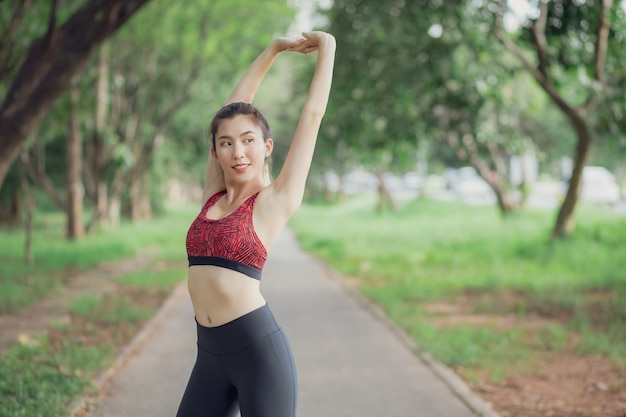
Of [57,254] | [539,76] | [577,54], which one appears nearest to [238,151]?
[577,54]

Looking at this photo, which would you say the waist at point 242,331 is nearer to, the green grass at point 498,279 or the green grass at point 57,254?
the green grass at point 498,279

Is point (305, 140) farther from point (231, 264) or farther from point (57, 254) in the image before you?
point (57, 254)

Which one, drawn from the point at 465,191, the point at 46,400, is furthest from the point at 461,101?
the point at 465,191

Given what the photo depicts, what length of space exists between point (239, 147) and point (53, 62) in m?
5.90

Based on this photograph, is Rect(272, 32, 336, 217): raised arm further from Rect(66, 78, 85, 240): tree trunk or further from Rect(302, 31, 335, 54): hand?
Rect(66, 78, 85, 240): tree trunk

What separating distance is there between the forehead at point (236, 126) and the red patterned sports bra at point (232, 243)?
277 millimetres

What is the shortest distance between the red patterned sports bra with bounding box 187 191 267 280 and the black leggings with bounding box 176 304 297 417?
19 centimetres

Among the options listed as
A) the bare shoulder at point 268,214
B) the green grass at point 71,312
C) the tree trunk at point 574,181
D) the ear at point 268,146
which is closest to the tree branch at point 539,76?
the tree trunk at point 574,181

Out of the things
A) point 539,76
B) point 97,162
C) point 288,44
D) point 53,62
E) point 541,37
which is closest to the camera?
point 288,44

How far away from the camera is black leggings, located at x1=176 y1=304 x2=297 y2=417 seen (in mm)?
2766

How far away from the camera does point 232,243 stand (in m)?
2.78

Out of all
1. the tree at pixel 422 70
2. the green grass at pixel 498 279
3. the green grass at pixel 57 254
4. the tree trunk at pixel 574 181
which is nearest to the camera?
the green grass at pixel 498 279

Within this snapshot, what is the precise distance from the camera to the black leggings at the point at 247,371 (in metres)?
2.77

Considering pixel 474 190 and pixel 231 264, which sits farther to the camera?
pixel 474 190
